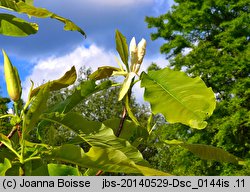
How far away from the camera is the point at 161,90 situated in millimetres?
1129

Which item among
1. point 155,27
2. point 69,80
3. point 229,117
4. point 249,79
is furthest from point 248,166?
point 69,80

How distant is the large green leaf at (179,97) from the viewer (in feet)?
3.49

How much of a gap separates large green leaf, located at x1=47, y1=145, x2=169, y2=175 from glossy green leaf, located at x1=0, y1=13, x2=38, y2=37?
2.22 feet

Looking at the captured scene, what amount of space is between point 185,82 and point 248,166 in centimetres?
1423

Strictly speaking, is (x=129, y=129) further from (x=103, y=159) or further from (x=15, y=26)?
(x=15, y=26)

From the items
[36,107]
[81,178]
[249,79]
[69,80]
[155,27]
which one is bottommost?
[81,178]

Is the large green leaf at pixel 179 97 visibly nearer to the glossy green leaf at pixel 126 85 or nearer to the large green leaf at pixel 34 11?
the glossy green leaf at pixel 126 85

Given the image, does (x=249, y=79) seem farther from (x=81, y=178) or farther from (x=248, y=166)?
(x=81, y=178)

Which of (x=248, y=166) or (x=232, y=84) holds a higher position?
(x=232, y=84)

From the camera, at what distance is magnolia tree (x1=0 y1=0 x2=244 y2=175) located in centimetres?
94

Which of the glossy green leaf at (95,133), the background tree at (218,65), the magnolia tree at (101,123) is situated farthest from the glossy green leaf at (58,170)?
the background tree at (218,65)

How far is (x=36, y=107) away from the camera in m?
0.94

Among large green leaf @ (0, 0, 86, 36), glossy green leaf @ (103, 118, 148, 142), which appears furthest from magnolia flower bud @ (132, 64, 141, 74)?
large green leaf @ (0, 0, 86, 36)

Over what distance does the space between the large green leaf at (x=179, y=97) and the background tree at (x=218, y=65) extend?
555 inches
